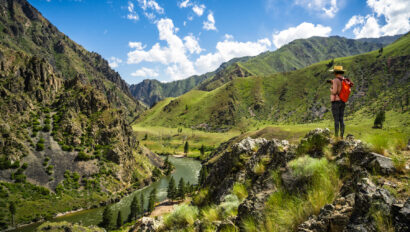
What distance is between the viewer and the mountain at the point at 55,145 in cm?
6412

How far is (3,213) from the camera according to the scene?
54.1 meters

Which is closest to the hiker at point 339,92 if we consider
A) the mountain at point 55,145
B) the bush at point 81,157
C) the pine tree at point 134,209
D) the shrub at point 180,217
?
the shrub at point 180,217

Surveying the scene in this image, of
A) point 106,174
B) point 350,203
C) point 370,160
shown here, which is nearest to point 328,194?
point 350,203

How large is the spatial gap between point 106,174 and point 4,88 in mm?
51581

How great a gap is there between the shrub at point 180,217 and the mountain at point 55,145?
2702 inches

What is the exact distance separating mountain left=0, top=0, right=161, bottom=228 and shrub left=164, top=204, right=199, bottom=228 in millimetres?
68643

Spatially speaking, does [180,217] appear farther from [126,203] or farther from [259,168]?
[126,203]

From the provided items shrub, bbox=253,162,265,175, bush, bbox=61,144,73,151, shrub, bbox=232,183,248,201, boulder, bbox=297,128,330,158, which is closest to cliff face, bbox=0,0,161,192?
bush, bbox=61,144,73,151

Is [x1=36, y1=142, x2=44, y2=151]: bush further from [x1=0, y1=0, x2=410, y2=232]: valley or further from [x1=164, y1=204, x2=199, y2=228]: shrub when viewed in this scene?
[x1=164, y1=204, x2=199, y2=228]: shrub

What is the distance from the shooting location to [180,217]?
929 cm

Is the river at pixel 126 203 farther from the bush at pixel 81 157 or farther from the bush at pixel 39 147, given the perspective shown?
the bush at pixel 39 147

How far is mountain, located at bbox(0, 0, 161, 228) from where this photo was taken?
210 ft

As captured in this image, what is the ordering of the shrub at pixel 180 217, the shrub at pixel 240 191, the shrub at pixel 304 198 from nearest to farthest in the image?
the shrub at pixel 304 198 < the shrub at pixel 240 191 < the shrub at pixel 180 217

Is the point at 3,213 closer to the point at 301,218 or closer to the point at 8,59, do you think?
the point at 8,59
